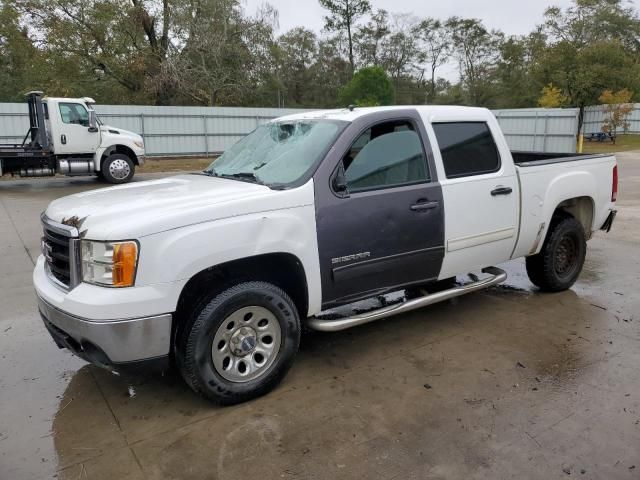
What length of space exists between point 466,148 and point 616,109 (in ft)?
96.8

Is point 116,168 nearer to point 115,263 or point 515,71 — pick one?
point 115,263

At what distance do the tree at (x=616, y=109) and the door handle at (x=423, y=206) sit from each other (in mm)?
29991

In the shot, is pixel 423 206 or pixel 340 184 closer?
pixel 340 184

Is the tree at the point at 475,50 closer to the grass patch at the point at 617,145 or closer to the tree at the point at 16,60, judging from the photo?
the grass patch at the point at 617,145

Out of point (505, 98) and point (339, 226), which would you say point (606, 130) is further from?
point (339, 226)

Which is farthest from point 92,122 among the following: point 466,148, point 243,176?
point 466,148

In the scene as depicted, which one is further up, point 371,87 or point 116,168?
point 371,87

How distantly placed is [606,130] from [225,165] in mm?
31374

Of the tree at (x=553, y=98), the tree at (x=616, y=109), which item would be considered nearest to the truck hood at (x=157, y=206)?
the tree at (x=616, y=109)

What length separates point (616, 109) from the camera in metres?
29.1

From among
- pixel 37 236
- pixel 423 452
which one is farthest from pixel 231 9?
pixel 423 452

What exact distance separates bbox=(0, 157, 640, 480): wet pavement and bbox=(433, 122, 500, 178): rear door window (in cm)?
139

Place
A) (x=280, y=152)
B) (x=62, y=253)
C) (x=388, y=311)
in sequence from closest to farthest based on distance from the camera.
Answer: (x=62, y=253)
(x=388, y=311)
(x=280, y=152)

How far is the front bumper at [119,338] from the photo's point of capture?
Result: 2.91 meters
